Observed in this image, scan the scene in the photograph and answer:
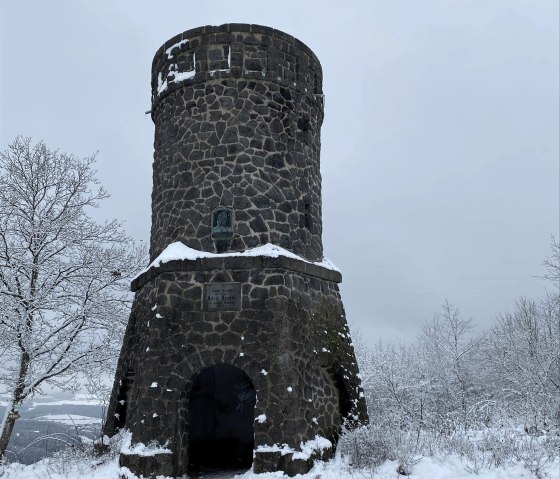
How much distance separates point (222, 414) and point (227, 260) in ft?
17.6

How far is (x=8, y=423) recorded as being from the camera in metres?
14.5

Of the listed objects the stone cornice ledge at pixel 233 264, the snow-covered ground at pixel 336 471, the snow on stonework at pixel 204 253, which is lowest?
the snow-covered ground at pixel 336 471

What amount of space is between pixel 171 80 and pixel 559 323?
23813 millimetres

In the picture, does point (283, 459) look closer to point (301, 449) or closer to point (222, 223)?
point (301, 449)

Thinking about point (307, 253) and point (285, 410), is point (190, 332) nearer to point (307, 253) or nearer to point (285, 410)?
point (285, 410)

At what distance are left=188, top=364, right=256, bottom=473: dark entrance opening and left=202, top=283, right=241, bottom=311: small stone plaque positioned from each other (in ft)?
11.3

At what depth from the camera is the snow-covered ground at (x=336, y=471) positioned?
855 cm

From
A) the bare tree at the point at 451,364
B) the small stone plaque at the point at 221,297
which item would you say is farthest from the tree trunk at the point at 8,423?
the bare tree at the point at 451,364

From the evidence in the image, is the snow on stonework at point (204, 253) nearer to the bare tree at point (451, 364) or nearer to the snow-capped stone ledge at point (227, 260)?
the snow-capped stone ledge at point (227, 260)

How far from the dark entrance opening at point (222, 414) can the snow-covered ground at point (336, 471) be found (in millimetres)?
2843

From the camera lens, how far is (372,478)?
29.5 ft

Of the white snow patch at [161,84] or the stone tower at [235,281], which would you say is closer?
the stone tower at [235,281]

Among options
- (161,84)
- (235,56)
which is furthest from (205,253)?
(161,84)

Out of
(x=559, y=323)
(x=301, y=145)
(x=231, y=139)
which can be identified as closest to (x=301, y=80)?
(x=301, y=145)
